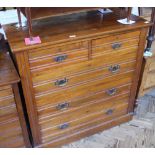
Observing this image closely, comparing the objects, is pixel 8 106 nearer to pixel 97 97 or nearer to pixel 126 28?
pixel 97 97

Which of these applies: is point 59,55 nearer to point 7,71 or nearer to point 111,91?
point 7,71

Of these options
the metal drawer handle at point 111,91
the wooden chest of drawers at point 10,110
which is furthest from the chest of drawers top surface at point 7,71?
the metal drawer handle at point 111,91

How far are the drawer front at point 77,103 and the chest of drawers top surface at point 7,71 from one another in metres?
0.31

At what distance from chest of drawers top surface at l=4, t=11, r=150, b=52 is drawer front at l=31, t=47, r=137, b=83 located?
0.58ft

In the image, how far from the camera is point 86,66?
4.59 ft

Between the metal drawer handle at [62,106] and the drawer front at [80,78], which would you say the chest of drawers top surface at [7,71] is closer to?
the drawer front at [80,78]

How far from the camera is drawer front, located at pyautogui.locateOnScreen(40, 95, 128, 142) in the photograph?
5.16 feet

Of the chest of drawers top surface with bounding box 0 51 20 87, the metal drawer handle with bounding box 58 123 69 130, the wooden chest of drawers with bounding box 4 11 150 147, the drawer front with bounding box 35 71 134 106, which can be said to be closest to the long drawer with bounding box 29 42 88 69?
the wooden chest of drawers with bounding box 4 11 150 147

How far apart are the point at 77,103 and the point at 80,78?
0.22m

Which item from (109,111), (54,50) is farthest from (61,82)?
(109,111)

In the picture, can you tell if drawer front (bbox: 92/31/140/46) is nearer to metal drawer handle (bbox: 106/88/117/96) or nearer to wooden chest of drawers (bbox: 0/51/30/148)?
metal drawer handle (bbox: 106/88/117/96)

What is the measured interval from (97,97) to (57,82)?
0.39 metres
